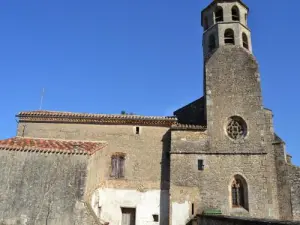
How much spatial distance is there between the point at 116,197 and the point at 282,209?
30.2 ft

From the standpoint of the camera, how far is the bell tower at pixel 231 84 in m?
16.9

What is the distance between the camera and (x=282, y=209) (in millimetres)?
15609

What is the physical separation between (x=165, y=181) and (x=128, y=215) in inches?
116

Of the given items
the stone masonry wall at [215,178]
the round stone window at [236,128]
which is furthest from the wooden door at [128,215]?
the round stone window at [236,128]

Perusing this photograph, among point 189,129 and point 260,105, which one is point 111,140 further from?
point 260,105

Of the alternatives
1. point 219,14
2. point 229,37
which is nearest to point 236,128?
point 229,37

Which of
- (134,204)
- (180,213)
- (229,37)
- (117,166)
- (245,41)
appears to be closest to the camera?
(180,213)

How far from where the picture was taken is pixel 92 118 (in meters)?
18.5

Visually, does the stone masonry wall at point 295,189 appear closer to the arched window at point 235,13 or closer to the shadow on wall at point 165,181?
the shadow on wall at point 165,181

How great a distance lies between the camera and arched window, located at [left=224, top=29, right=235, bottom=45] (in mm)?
19391

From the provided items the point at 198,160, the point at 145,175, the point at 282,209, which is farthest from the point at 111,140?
the point at 282,209

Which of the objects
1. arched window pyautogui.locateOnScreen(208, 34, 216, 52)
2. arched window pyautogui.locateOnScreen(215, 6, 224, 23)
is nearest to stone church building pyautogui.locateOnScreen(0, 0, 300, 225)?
arched window pyautogui.locateOnScreen(208, 34, 216, 52)

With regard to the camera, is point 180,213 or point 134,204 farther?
point 134,204

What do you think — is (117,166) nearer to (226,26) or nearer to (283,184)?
(283,184)
